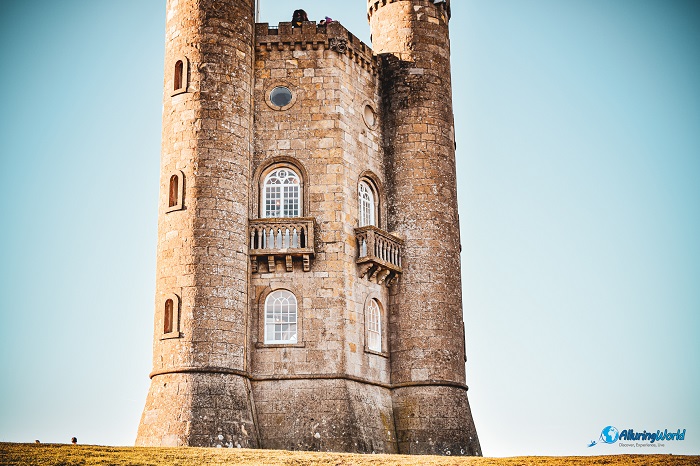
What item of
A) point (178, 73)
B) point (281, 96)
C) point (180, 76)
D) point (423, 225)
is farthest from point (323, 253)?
point (178, 73)

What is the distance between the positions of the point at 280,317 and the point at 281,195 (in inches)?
179

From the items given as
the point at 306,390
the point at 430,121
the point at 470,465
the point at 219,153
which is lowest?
the point at 470,465

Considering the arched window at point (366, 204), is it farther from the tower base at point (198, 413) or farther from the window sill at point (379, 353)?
the tower base at point (198, 413)

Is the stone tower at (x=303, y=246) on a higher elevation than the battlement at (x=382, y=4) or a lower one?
lower

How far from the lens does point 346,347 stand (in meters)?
37.0

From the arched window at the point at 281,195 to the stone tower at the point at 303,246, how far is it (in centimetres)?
6

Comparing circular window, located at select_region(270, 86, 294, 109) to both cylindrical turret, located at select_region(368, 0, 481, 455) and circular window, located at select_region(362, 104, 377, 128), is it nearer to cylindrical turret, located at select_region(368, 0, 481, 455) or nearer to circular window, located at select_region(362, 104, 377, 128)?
circular window, located at select_region(362, 104, 377, 128)

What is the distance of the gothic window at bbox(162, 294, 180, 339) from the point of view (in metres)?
35.3

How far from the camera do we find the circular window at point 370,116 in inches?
1618

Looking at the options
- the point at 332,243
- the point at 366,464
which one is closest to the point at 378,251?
the point at 332,243

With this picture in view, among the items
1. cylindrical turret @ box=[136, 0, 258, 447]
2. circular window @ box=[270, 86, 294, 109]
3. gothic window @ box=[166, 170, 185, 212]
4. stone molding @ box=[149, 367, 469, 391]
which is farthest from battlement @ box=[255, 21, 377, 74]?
stone molding @ box=[149, 367, 469, 391]

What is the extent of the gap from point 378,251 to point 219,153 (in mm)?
6835

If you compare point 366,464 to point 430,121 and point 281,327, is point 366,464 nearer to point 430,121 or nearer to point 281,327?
point 281,327

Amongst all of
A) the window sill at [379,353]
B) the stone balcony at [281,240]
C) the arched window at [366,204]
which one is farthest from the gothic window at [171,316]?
the arched window at [366,204]
